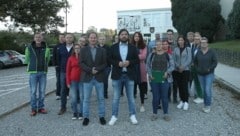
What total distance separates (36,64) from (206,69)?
3.96 m

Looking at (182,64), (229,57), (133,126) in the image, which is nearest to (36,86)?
(133,126)

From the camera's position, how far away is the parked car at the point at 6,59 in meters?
32.0

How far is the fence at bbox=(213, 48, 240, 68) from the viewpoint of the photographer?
25.4 metres

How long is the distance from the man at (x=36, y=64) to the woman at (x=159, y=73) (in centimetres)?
246

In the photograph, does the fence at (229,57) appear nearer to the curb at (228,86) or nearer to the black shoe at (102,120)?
the curb at (228,86)

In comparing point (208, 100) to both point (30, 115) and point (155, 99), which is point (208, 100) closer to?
point (155, 99)

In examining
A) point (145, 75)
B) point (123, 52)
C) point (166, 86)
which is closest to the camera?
point (123, 52)

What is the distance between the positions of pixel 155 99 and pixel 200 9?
40.1 m

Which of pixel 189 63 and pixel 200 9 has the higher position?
pixel 200 9

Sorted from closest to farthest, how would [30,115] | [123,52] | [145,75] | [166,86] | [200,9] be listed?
[123,52]
[166,86]
[30,115]
[145,75]
[200,9]

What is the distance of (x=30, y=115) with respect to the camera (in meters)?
10.2

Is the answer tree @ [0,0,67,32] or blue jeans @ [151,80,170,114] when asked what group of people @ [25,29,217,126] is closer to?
blue jeans @ [151,80,170,114]

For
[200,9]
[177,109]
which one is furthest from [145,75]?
[200,9]

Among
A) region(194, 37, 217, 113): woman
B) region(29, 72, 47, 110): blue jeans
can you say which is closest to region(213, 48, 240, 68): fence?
region(194, 37, 217, 113): woman
